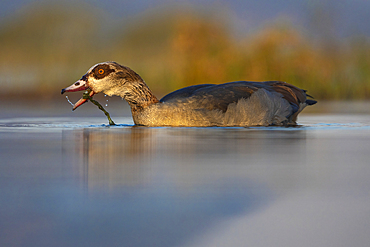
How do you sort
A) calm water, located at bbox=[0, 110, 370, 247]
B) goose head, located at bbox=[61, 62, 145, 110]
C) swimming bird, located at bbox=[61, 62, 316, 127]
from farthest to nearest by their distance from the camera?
goose head, located at bbox=[61, 62, 145, 110] < swimming bird, located at bbox=[61, 62, 316, 127] < calm water, located at bbox=[0, 110, 370, 247]

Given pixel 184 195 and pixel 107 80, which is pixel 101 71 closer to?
pixel 107 80

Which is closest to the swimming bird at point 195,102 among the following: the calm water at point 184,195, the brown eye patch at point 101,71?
the brown eye patch at point 101,71

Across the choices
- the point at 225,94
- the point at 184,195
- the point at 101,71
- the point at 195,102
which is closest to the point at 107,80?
the point at 101,71

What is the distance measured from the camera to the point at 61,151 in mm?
5289

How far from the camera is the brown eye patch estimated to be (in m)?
8.96

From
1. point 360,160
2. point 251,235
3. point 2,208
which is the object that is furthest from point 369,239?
point 360,160

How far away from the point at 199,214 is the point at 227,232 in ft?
0.95

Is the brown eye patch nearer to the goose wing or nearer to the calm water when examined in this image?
the goose wing

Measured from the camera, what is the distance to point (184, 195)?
121 inches

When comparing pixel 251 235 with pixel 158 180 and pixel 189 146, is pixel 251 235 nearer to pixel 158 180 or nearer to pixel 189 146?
pixel 158 180

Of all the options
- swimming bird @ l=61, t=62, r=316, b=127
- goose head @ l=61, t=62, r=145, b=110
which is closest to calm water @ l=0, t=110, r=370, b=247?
swimming bird @ l=61, t=62, r=316, b=127

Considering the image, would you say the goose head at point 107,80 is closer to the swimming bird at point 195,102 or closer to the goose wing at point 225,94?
the swimming bird at point 195,102

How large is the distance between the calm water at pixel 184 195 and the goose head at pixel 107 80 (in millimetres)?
3366

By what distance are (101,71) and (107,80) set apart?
0.19 m
